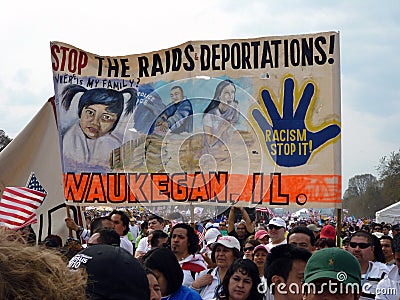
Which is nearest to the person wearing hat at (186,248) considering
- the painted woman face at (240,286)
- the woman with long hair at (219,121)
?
the woman with long hair at (219,121)

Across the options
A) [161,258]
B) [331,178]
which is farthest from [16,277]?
[331,178]

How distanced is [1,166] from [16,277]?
7445mm

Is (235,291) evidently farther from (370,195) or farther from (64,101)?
(370,195)

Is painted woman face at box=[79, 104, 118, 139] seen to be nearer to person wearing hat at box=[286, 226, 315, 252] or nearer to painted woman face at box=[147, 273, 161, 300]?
person wearing hat at box=[286, 226, 315, 252]

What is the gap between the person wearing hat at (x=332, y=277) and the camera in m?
3.27

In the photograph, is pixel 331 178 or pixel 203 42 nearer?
pixel 331 178

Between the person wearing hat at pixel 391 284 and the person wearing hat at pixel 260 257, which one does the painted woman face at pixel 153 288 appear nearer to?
the person wearing hat at pixel 391 284

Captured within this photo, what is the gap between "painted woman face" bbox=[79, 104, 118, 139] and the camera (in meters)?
7.54

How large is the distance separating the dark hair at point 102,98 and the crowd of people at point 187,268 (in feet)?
4.54

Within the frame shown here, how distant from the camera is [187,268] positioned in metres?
6.20

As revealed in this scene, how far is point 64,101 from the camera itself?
25.5 feet

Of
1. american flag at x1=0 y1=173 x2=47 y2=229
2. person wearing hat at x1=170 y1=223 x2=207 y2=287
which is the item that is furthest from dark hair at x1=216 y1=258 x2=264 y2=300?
american flag at x1=0 y1=173 x2=47 y2=229

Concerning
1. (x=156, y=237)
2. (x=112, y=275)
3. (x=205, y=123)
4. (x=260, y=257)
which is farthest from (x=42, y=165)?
(x=112, y=275)

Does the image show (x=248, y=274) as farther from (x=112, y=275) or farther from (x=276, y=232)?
(x=276, y=232)
